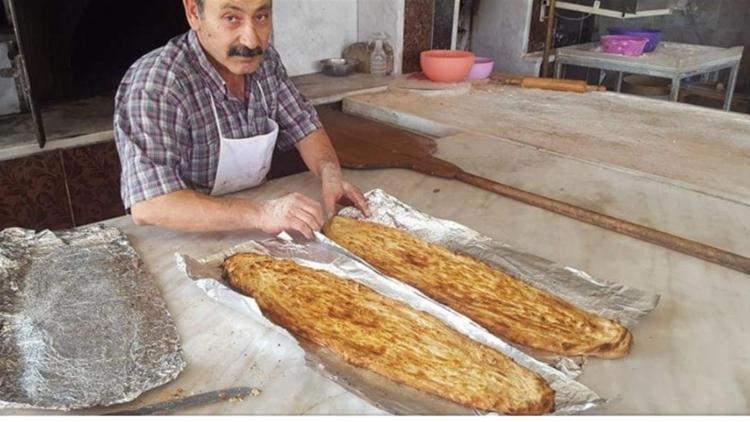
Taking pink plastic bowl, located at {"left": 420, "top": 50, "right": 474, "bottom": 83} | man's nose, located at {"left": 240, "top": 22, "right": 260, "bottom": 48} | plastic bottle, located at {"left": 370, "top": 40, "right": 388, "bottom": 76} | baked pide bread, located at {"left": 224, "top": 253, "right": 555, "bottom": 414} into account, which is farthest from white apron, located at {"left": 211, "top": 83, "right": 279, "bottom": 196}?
plastic bottle, located at {"left": 370, "top": 40, "right": 388, "bottom": 76}

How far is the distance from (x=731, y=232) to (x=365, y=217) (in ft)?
3.90

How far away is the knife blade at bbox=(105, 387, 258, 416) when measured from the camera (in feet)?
3.49

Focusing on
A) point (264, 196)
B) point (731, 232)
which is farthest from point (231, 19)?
point (731, 232)

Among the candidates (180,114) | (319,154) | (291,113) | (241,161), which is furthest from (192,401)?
(291,113)

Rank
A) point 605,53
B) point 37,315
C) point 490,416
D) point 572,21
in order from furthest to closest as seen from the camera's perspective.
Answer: point 572,21 < point 605,53 < point 37,315 < point 490,416

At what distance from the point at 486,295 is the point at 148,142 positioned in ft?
3.67

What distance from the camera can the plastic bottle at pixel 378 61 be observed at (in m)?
3.94

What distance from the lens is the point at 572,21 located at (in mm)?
5027

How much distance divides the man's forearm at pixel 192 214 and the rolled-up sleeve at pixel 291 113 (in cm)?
70

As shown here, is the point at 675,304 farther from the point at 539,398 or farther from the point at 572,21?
the point at 572,21

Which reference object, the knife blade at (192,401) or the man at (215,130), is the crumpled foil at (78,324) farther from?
the man at (215,130)

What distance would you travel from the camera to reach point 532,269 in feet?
5.16

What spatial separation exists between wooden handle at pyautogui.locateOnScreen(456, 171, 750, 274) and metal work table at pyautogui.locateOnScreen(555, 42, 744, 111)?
2.65m

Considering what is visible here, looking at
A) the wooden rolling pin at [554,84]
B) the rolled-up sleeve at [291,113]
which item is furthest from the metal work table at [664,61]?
the rolled-up sleeve at [291,113]
